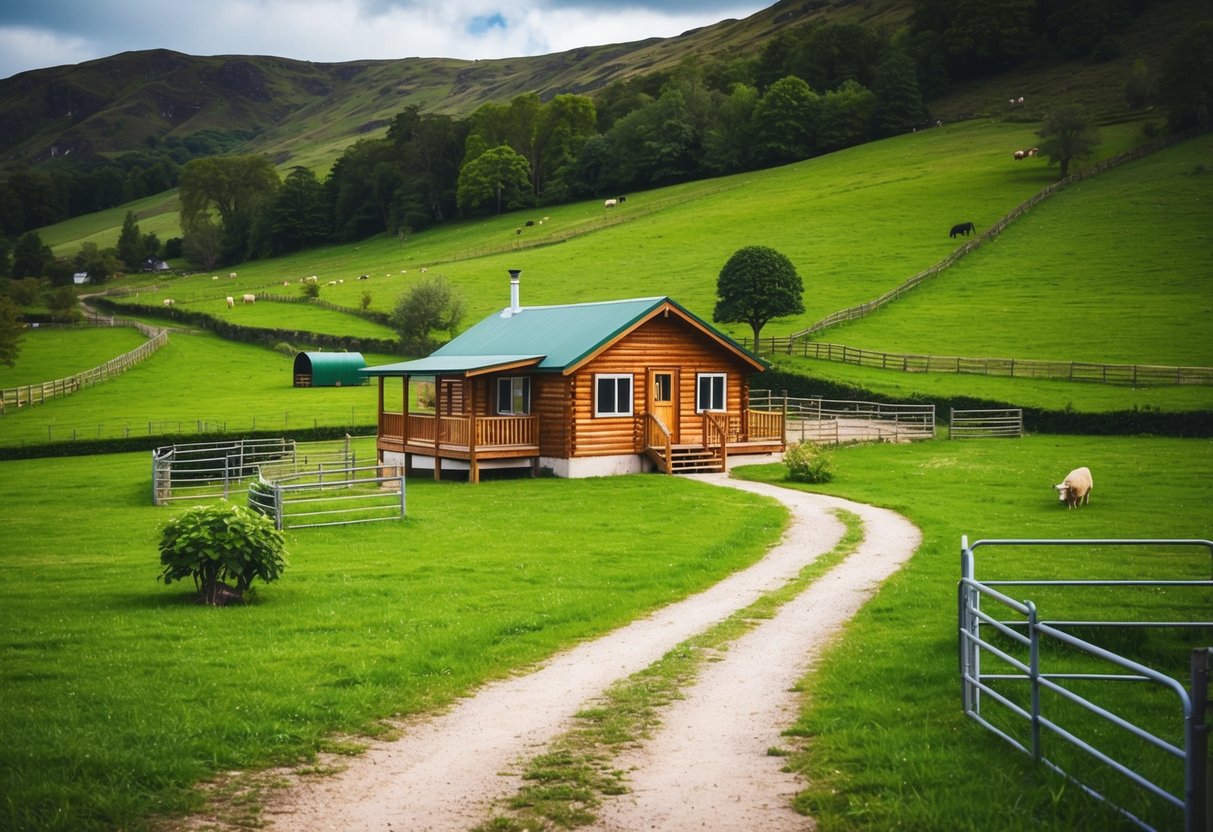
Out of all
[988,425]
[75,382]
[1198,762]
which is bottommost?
[1198,762]

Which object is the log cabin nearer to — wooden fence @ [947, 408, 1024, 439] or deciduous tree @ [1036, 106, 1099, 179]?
wooden fence @ [947, 408, 1024, 439]

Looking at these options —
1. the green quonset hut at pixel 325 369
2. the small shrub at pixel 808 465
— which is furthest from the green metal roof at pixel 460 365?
the green quonset hut at pixel 325 369

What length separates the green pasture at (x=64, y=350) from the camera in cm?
6700

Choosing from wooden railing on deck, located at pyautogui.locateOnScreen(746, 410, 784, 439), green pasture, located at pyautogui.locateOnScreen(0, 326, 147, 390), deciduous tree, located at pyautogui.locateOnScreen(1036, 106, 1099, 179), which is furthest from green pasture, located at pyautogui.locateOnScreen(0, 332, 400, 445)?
deciduous tree, located at pyautogui.locateOnScreen(1036, 106, 1099, 179)

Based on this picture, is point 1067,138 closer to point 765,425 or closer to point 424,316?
point 424,316

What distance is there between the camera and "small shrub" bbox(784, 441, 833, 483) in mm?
34281

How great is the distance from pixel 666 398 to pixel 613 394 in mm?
2357

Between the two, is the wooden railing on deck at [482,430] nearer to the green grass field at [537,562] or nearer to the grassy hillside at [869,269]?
the green grass field at [537,562]

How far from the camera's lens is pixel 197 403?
2357 inches

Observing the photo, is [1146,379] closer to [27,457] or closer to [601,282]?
[601,282]

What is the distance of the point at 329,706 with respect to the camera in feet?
35.2

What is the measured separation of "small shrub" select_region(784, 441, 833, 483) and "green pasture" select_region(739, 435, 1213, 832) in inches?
62.3

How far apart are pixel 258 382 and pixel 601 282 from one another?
27.3 metres

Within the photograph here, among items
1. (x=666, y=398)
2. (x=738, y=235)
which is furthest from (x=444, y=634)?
(x=738, y=235)
